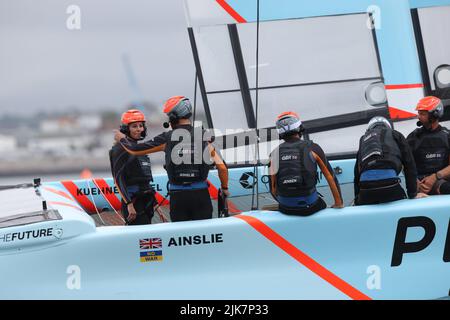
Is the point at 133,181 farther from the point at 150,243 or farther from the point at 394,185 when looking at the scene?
the point at 394,185

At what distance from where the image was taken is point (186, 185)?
389cm

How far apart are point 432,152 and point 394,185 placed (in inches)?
26.0

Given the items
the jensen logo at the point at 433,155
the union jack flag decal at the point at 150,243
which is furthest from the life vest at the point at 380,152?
the union jack flag decal at the point at 150,243

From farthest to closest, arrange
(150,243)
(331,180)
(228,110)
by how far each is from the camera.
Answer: (228,110)
(331,180)
(150,243)

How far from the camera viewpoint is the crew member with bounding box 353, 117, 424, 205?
382 cm

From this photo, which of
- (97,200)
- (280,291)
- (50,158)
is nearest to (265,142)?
(97,200)

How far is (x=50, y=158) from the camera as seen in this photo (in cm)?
3741

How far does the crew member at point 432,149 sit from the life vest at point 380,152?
0.51m

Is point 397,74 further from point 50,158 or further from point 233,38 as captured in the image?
point 50,158

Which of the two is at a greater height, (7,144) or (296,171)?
(7,144)

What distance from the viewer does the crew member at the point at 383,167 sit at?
3.82 m

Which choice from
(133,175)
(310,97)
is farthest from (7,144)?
(133,175)
